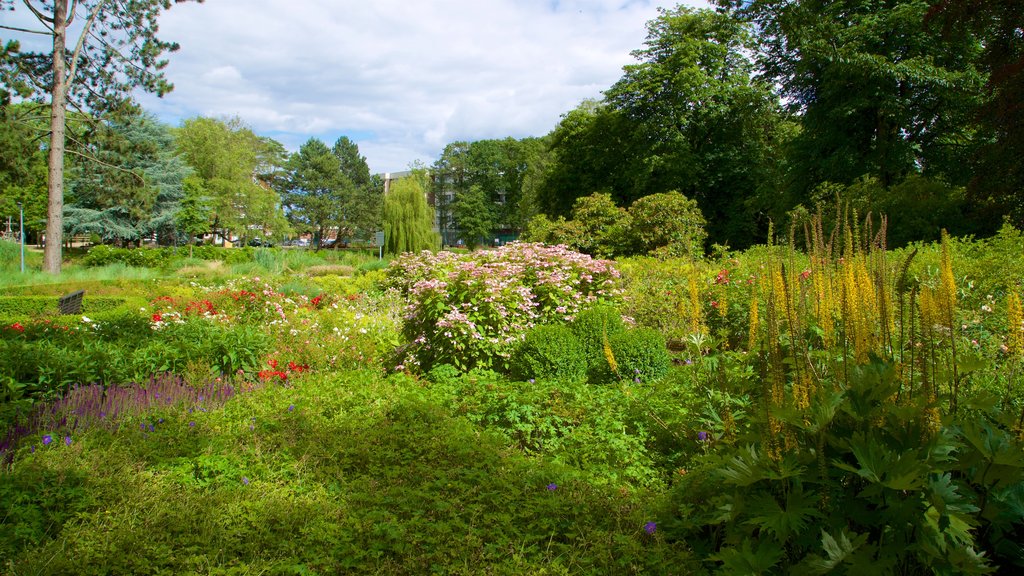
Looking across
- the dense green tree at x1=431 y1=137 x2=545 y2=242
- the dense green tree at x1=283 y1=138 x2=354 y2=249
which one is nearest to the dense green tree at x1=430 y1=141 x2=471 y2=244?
the dense green tree at x1=431 y1=137 x2=545 y2=242

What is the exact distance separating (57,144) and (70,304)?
39.3ft

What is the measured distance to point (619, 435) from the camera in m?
3.74

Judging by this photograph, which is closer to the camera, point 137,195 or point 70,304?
point 70,304

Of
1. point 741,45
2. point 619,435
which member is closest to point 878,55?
point 741,45

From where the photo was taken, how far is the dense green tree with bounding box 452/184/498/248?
50594 millimetres

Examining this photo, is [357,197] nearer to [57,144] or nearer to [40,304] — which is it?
[57,144]

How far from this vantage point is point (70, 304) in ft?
27.1

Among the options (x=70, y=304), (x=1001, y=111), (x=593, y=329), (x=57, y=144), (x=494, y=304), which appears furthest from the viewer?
(x=57, y=144)

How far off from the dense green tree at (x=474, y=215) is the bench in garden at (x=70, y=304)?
42533 millimetres

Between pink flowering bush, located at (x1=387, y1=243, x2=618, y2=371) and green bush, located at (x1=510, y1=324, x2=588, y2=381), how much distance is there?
352mm

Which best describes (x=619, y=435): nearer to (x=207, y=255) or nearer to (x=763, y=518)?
(x=763, y=518)

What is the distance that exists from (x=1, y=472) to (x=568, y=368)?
→ 406cm

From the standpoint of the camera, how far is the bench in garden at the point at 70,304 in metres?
8.12

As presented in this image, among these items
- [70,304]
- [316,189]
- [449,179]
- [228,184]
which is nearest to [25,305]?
[70,304]
